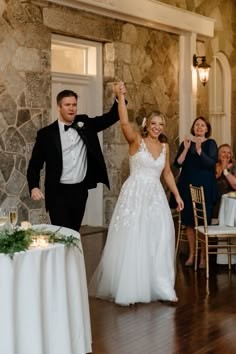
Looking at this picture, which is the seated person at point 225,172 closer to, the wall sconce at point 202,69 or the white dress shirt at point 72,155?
the white dress shirt at point 72,155

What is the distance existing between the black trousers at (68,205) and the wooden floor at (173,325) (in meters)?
0.72

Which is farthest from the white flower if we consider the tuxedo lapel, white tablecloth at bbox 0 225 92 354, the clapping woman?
the clapping woman

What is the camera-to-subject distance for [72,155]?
4.91m

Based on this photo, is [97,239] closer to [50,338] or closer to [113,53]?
[113,53]

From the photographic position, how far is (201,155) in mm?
6695

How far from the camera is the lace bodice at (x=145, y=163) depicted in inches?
208

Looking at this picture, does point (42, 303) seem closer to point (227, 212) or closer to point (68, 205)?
point (68, 205)

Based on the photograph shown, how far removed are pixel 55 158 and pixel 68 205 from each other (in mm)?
367

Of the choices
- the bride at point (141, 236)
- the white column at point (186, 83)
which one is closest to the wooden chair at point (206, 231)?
the bride at point (141, 236)

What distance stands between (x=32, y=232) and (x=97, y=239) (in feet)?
15.3

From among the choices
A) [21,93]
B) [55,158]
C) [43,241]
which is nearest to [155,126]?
[55,158]

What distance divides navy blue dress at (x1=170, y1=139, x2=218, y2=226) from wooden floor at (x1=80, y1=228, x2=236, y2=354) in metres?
1.25

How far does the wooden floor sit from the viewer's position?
161 inches

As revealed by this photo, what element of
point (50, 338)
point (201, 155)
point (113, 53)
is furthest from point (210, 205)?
point (50, 338)
